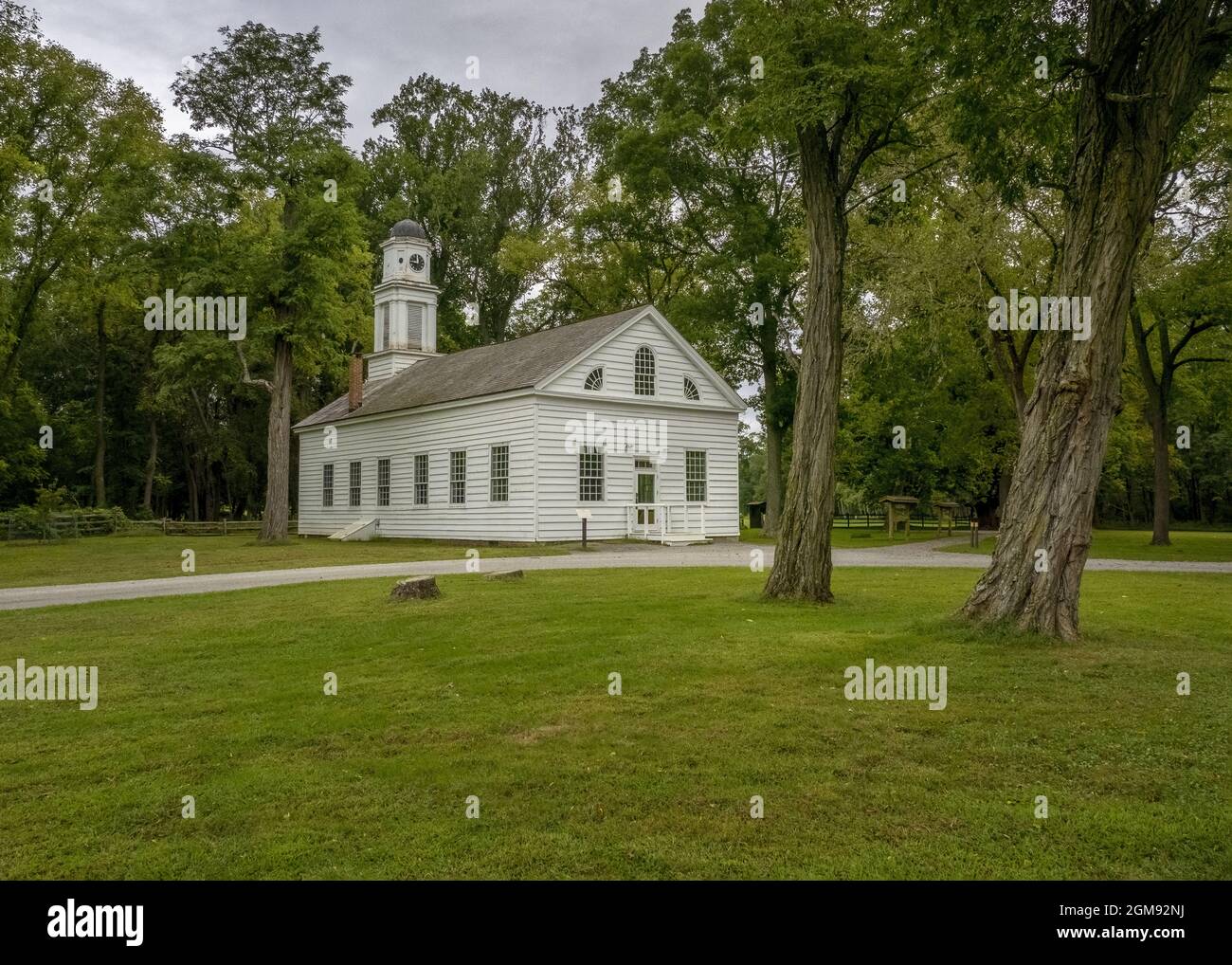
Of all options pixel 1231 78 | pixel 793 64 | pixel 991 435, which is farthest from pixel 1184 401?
pixel 793 64

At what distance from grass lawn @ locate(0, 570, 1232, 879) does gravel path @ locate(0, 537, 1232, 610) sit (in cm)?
443

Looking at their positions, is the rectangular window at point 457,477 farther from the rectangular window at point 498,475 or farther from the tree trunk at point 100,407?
the tree trunk at point 100,407

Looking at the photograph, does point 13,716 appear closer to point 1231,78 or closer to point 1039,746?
point 1039,746

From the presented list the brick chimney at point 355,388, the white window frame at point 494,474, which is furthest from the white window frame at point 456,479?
the brick chimney at point 355,388

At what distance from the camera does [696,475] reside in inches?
1217

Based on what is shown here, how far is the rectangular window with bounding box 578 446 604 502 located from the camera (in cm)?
2811

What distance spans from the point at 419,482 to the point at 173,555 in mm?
9716

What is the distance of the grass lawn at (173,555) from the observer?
19062mm

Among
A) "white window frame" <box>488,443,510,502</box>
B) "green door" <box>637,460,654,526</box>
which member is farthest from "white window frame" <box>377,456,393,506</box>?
"green door" <box>637,460,654,526</box>

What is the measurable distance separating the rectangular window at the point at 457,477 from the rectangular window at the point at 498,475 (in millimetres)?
1781

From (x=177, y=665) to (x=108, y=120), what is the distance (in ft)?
119

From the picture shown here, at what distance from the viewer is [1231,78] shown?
46.7ft

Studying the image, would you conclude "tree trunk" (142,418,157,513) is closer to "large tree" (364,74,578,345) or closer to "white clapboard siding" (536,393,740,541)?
"large tree" (364,74,578,345)

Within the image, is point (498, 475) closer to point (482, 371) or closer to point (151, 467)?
point (482, 371)
